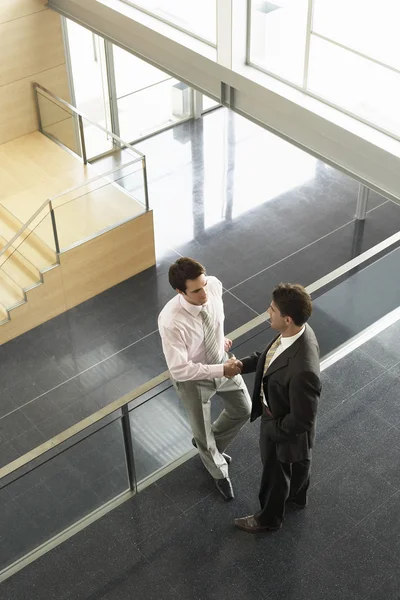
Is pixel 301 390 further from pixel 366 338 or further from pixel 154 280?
pixel 154 280

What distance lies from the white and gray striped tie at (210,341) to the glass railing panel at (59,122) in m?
5.82

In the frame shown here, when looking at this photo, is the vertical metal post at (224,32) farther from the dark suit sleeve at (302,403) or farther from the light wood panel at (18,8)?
the dark suit sleeve at (302,403)

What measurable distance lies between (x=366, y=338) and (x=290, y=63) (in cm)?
263

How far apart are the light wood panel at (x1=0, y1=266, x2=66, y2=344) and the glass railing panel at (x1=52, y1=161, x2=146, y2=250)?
42 cm

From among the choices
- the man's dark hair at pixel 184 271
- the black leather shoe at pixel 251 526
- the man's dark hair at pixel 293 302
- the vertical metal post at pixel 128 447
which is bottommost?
the black leather shoe at pixel 251 526

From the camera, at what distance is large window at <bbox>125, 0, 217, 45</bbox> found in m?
Answer: 8.16

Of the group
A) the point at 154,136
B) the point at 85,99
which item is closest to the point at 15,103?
the point at 85,99

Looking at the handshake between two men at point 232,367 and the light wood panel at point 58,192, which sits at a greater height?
the handshake between two men at point 232,367

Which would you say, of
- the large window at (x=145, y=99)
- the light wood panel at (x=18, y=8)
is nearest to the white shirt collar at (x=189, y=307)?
the light wood panel at (x=18, y=8)

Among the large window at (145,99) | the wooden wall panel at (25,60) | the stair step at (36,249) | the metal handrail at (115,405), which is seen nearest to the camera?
the metal handrail at (115,405)

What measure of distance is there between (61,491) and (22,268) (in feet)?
13.6

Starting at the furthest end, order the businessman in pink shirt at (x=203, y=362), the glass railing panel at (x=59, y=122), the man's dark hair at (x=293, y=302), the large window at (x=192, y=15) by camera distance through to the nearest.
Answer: the glass railing panel at (x=59, y=122), the large window at (x=192, y=15), the businessman in pink shirt at (x=203, y=362), the man's dark hair at (x=293, y=302)

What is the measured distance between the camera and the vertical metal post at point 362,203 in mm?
9898

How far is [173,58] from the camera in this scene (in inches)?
332
